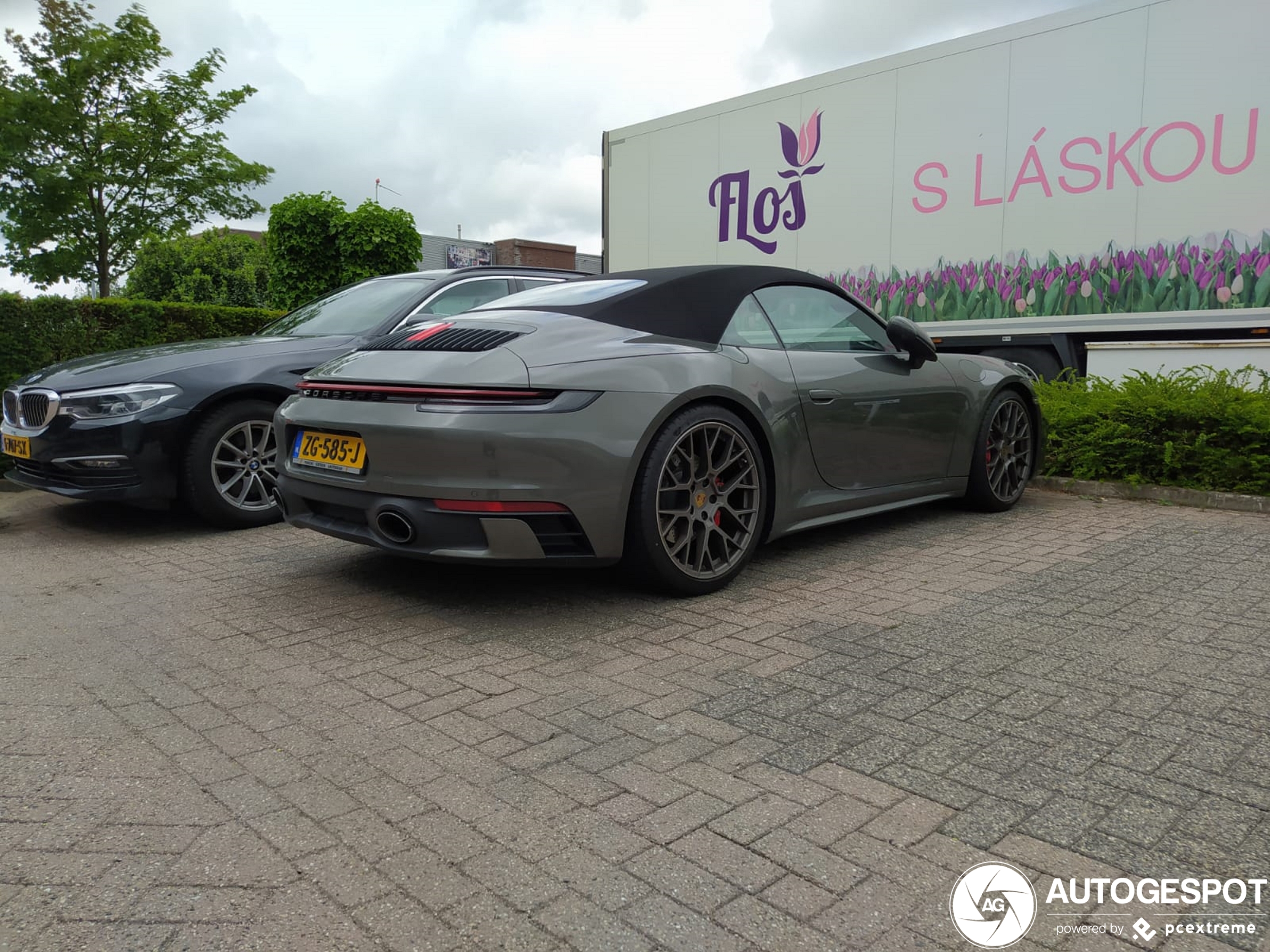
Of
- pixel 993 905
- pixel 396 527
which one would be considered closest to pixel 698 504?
pixel 396 527

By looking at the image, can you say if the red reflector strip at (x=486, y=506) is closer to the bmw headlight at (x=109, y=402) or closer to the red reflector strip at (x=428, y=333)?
the red reflector strip at (x=428, y=333)

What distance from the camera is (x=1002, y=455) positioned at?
5707mm

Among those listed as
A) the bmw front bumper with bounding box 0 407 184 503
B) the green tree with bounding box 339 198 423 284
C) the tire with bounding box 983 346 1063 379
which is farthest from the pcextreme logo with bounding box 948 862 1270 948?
the green tree with bounding box 339 198 423 284

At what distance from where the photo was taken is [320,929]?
1.78 m

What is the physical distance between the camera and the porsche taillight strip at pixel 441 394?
3438 mm

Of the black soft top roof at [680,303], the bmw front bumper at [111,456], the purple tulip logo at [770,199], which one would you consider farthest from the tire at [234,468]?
the purple tulip logo at [770,199]

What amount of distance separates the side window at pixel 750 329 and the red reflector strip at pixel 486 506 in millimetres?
1244

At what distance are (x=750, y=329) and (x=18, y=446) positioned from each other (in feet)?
13.7

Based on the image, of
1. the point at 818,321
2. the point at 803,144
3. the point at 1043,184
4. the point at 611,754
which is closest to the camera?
the point at 611,754

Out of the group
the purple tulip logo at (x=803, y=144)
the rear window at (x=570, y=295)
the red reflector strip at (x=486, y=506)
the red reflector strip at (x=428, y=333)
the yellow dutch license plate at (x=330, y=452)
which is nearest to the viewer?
the red reflector strip at (x=486, y=506)

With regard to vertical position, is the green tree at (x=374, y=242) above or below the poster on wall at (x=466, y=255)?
below

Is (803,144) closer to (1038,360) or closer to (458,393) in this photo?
(1038,360)

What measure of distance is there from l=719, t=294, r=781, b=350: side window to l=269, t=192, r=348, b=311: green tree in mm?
7253

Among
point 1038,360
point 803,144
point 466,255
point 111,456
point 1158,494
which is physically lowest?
point 1158,494
